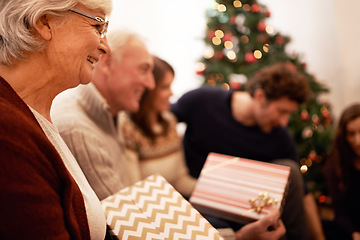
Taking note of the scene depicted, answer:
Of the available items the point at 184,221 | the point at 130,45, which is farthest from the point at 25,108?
the point at 130,45

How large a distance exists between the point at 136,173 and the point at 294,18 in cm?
271

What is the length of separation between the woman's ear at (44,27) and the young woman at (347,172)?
1.72 metres

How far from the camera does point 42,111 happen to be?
90 cm

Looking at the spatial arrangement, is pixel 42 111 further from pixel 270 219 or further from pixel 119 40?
pixel 270 219

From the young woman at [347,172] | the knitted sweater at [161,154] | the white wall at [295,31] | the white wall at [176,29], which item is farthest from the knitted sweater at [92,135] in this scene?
the white wall at [176,29]

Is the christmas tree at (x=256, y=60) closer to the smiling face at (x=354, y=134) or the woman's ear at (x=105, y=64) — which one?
the smiling face at (x=354, y=134)

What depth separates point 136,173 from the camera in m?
1.92

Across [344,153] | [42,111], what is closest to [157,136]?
[344,153]

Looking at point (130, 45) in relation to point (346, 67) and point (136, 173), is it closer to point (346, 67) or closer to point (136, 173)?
point (136, 173)

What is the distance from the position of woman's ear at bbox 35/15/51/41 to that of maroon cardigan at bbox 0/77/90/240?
0.16 m

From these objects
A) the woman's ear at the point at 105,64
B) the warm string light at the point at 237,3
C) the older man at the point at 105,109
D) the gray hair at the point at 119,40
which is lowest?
the older man at the point at 105,109

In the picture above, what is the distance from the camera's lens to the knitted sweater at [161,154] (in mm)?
2070

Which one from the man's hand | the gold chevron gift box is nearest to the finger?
the man's hand

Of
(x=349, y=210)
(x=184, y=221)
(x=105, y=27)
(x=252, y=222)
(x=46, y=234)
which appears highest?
(x=105, y=27)
